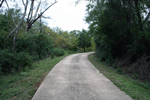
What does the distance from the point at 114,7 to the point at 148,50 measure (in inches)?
195

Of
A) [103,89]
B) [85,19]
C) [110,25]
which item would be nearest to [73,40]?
[85,19]

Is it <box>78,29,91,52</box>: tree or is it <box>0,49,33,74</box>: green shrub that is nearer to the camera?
<box>0,49,33,74</box>: green shrub

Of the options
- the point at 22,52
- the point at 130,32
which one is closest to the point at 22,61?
the point at 22,52

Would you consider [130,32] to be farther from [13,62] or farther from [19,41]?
[19,41]

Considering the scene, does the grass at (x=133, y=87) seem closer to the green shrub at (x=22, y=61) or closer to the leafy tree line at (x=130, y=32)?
the leafy tree line at (x=130, y=32)

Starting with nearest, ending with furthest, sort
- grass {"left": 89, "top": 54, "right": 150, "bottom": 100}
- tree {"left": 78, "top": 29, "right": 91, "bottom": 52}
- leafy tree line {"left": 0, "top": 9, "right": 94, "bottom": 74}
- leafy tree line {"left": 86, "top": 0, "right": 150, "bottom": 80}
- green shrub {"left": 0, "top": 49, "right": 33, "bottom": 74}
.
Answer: grass {"left": 89, "top": 54, "right": 150, "bottom": 100} → leafy tree line {"left": 86, "top": 0, "right": 150, "bottom": 80} → green shrub {"left": 0, "top": 49, "right": 33, "bottom": 74} → leafy tree line {"left": 0, "top": 9, "right": 94, "bottom": 74} → tree {"left": 78, "top": 29, "right": 91, "bottom": 52}

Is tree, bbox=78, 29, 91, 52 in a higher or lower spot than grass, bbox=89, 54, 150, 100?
higher

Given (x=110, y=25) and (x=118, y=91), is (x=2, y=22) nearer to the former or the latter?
(x=110, y=25)

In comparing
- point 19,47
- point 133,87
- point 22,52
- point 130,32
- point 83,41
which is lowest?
point 133,87

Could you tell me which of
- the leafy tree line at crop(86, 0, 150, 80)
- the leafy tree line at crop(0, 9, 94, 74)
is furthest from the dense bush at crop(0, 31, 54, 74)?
the leafy tree line at crop(86, 0, 150, 80)

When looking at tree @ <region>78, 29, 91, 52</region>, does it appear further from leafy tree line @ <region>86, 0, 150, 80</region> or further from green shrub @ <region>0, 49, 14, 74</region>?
green shrub @ <region>0, 49, 14, 74</region>

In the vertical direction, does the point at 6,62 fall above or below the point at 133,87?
above

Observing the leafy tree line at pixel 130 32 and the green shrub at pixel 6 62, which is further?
the green shrub at pixel 6 62

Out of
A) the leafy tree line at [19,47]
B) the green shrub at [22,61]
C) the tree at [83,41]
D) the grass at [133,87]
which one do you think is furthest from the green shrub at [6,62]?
the tree at [83,41]
